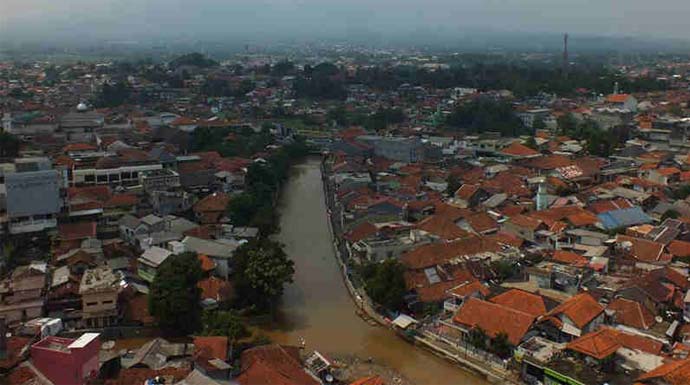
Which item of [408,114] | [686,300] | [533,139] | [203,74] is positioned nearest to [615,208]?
[686,300]

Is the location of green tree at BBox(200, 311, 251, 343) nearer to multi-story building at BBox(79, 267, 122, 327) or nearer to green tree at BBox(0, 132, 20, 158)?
multi-story building at BBox(79, 267, 122, 327)

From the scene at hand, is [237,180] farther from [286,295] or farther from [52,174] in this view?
[286,295]

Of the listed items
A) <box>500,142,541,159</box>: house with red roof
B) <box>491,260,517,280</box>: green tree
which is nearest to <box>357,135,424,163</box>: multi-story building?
<box>500,142,541,159</box>: house with red roof

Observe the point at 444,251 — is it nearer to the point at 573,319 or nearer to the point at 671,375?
the point at 573,319

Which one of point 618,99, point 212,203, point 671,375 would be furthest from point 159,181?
point 618,99

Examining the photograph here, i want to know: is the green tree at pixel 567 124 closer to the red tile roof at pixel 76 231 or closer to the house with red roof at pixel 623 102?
the house with red roof at pixel 623 102

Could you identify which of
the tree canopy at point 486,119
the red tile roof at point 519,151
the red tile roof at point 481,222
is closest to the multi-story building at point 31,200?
the red tile roof at point 481,222
